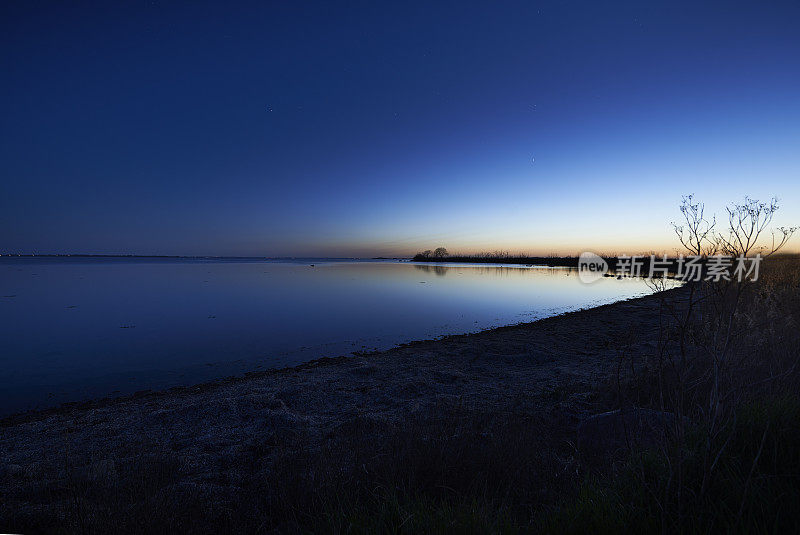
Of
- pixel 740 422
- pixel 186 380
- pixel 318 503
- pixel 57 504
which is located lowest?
pixel 186 380

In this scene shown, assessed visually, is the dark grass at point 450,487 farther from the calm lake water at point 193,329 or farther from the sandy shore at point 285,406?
the calm lake water at point 193,329

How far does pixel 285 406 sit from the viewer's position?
284 inches

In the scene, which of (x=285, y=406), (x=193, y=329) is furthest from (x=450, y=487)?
(x=193, y=329)

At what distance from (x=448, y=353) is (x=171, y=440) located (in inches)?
320

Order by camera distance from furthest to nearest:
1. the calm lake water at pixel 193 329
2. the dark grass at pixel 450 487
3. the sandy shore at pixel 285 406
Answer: the calm lake water at pixel 193 329
the sandy shore at pixel 285 406
the dark grass at pixel 450 487

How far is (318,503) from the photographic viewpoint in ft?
11.4

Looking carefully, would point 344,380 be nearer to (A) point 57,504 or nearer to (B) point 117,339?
(A) point 57,504

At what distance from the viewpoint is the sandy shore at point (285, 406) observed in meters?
5.12

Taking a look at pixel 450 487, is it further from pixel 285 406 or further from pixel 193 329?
pixel 193 329

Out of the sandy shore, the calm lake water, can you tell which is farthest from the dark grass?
the calm lake water

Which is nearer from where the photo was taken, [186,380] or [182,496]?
[182,496]

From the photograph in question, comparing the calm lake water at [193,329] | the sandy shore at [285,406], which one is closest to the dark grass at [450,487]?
the sandy shore at [285,406]

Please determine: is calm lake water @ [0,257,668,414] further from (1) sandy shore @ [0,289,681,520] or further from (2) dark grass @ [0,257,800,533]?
(2) dark grass @ [0,257,800,533]

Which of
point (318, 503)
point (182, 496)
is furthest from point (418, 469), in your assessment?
point (182, 496)
